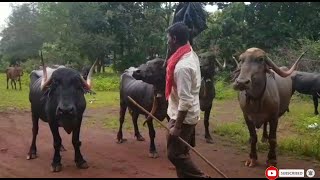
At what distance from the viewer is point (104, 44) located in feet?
92.0

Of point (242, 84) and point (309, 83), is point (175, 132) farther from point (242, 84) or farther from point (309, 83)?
point (309, 83)

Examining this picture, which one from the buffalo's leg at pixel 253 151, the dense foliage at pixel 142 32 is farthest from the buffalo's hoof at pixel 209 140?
the dense foliage at pixel 142 32

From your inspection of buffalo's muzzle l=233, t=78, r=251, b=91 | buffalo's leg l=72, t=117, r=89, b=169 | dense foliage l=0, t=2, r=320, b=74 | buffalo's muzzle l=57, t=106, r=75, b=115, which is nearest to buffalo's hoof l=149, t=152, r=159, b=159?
buffalo's leg l=72, t=117, r=89, b=169

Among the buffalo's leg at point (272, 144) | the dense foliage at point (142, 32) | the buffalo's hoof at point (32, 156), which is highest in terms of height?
the dense foliage at point (142, 32)

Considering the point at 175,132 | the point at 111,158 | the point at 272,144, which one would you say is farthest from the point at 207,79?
the point at 175,132

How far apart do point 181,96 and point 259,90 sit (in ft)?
7.53

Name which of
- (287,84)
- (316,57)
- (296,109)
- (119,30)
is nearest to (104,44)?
(119,30)

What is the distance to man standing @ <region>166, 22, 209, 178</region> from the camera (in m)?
4.26

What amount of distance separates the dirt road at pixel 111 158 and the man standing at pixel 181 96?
5.28 feet

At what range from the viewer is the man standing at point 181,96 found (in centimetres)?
426

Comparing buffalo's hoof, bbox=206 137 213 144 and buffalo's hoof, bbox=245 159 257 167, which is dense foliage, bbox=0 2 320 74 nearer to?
buffalo's hoof, bbox=206 137 213 144

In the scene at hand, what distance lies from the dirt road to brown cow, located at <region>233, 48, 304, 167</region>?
61 cm

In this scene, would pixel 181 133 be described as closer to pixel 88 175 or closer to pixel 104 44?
pixel 88 175

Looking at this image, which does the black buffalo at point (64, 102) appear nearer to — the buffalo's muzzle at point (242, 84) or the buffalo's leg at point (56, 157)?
the buffalo's leg at point (56, 157)
